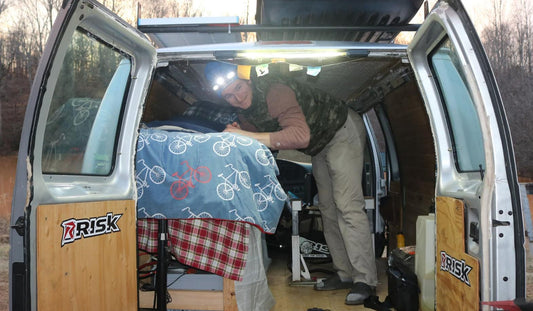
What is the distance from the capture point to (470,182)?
2.05 metres

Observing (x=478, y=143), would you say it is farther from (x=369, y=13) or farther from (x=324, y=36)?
(x=324, y=36)

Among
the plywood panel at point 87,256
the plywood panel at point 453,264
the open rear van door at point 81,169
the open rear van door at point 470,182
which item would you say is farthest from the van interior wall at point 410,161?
the plywood panel at point 87,256

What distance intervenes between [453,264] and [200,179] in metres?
1.35

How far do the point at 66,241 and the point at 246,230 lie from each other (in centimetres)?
110

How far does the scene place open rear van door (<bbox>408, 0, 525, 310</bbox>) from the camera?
5.29ft

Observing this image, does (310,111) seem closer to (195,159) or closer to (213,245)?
(195,159)

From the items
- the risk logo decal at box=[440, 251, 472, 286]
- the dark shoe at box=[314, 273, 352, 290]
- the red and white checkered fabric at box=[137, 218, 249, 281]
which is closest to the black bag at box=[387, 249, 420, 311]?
the dark shoe at box=[314, 273, 352, 290]

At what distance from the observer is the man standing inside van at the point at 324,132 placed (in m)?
3.26

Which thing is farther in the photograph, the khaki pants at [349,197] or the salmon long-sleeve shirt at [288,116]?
the khaki pants at [349,197]

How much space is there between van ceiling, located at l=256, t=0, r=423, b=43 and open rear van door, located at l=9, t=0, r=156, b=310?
3.80 ft

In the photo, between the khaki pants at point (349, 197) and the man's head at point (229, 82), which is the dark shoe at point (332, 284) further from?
the man's head at point (229, 82)

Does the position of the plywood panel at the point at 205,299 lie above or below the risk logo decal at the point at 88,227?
below

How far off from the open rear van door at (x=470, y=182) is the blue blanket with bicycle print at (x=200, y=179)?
99 cm

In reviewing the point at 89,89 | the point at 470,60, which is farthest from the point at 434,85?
the point at 89,89
